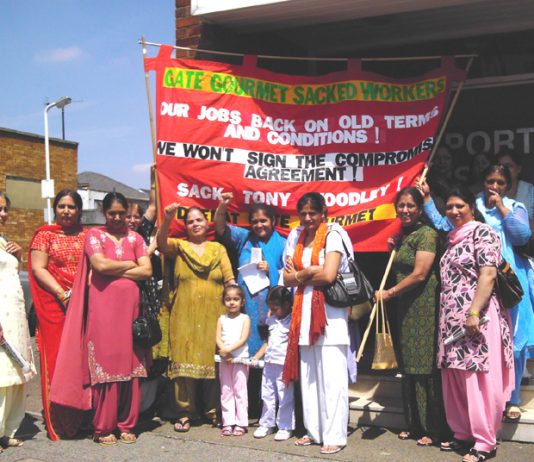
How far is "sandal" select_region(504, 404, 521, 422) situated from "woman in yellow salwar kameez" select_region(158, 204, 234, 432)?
7.24ft

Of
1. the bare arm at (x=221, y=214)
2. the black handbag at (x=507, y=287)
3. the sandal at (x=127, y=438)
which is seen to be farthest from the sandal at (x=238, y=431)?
the black handbag at (x=507, y=287)

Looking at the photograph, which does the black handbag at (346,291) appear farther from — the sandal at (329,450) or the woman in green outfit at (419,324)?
the sandal at (329,450)

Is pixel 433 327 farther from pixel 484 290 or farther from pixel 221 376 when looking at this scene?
pixel 221 376

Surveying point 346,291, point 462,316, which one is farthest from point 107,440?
point 462,316

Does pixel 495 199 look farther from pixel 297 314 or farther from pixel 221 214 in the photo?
pixel 221 214

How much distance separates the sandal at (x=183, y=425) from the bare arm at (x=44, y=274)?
1.36m

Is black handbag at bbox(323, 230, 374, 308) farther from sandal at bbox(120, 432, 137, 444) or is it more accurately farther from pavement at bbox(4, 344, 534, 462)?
sandal at bbox(120, 432, 137, 444)

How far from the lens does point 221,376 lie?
5504 mm

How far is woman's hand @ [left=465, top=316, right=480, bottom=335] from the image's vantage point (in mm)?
4492

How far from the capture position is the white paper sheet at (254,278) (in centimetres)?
562

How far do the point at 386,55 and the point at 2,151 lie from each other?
19101 millimetres

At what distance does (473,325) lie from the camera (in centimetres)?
449

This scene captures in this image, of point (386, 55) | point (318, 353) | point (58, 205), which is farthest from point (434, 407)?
point (386, 55)

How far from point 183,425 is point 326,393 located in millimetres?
1272
